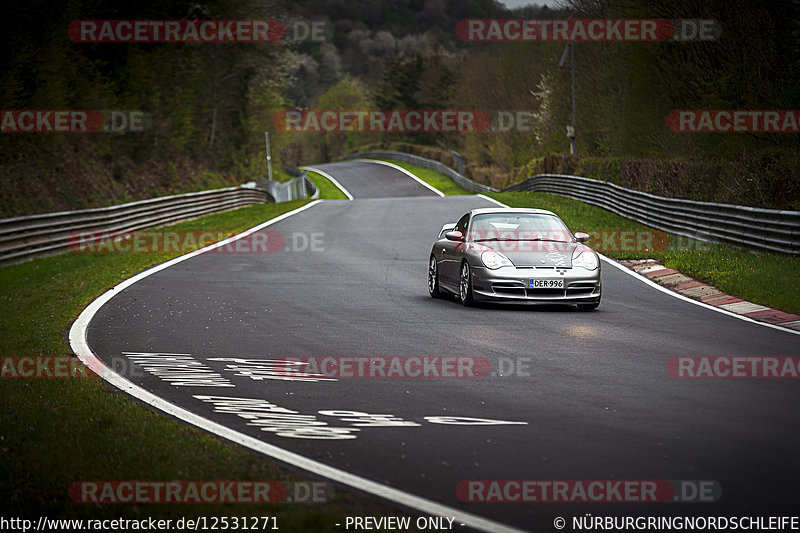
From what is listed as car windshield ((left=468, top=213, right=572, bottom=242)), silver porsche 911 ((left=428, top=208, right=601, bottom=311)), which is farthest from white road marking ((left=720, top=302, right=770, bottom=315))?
car windshield ((left=468, top=213, right=572, bottom=242))

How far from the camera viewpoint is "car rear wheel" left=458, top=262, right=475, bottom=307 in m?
14.4

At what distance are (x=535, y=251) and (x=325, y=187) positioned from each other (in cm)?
6402

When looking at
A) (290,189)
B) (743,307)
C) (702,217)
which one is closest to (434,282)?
(743,307)

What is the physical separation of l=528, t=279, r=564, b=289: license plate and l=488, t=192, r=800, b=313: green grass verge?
3.03 m

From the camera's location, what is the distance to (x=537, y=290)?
1395 cm

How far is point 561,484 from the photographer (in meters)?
5.52

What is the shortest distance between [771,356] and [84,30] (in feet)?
109

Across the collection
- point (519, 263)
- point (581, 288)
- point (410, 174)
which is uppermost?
point (410, 174)

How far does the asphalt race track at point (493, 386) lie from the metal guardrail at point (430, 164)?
48.9 metres

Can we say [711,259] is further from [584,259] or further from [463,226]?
[463,226]

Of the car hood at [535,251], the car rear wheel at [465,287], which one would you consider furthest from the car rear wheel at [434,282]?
the car hood at [535,251]

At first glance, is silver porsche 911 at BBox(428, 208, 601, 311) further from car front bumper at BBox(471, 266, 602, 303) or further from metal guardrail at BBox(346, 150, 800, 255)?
metal guardrail at BBox(346, 150, 800, 255)

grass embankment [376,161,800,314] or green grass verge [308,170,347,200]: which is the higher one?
green grass verge [308,170,347,200]

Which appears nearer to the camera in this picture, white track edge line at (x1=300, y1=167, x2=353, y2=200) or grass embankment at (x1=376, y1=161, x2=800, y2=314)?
grass embankment at (x1=376, y1=161, x2=800, y2=314)
